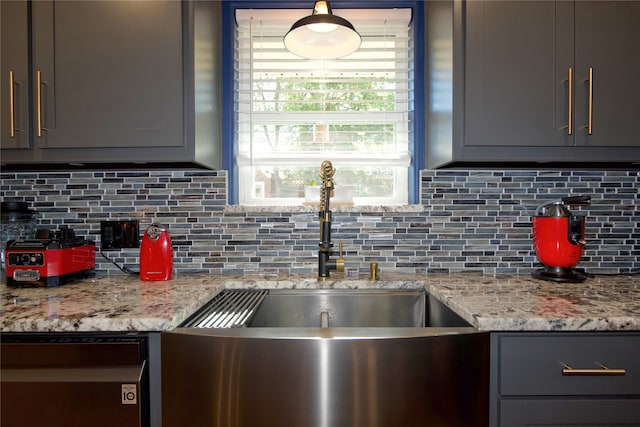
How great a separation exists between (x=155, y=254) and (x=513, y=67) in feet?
4.87

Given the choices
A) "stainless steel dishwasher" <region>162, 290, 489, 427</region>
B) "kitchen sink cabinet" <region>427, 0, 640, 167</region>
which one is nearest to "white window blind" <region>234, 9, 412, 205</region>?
"kitchen sink cabinet" <region>427, 0, 640, 167</region>

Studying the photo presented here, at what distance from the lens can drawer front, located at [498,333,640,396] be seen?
35.7 inches

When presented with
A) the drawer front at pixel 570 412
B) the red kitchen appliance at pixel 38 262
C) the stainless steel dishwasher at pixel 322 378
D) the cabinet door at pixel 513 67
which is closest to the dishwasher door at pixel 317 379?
the stainless steel dishwasher at pixel 322 378

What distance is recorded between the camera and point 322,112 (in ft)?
5.57

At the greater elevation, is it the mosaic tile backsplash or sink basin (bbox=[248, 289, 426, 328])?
the mosaic tile backsplash

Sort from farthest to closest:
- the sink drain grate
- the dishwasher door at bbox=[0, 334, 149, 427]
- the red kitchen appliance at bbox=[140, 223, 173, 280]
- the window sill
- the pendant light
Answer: the window sill, the red kitchen appliance at bbox=[140, 223, 173, 280], the pendant light, the sink drain grate, the dishwasher door at bbox=[0, 334, 149, 427]

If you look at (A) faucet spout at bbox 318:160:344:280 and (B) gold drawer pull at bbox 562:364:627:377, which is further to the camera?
(A) faucet spout at bbox 318:160:344:280

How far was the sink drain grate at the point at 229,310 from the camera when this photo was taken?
99cm

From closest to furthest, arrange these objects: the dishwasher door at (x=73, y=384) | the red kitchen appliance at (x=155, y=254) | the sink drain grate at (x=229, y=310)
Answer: the dishwasher door at (x=73, y=384) < the sink drain grate at (x=229, y=310) < the red kitchen appliance at (x=155, y=254)

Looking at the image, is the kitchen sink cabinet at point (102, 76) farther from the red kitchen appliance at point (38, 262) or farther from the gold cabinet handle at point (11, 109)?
the red kitchen appliance at point (38, 262)

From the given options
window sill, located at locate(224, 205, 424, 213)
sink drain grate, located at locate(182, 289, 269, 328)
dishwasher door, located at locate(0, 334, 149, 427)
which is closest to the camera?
dishwasher door, located at locate(0, 334, 149, 427)

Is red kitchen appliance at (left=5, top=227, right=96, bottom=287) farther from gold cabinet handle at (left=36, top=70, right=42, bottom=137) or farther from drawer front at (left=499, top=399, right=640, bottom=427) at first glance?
drawer front at (left=499, top=399, right=640, bottom=427)

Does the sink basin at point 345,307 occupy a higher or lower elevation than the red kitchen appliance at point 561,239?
lower

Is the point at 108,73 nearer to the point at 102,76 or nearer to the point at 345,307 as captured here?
the point at 102,76
